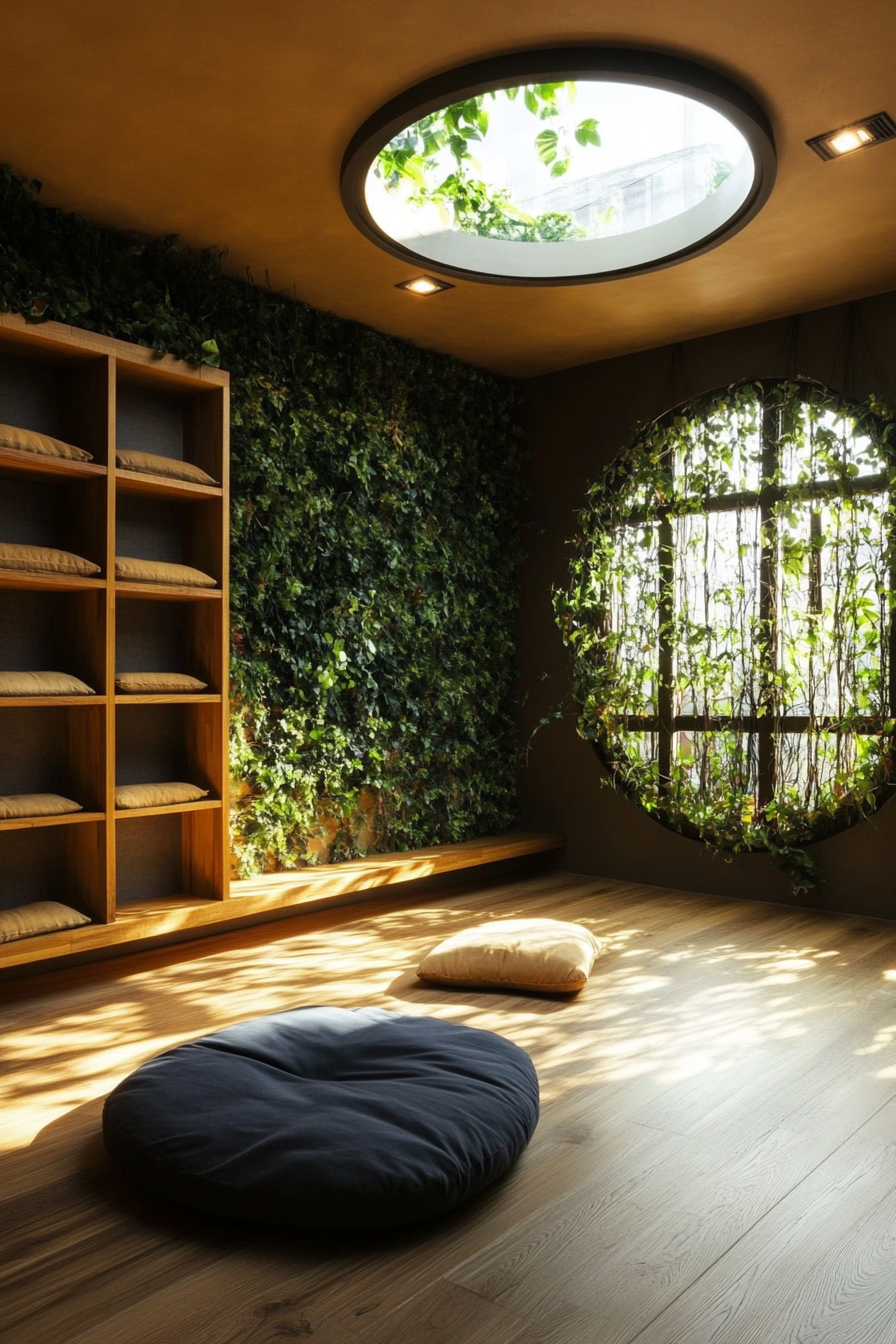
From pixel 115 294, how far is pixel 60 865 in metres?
2.15

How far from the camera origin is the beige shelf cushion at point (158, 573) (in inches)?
139

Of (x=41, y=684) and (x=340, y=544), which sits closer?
(x=41, y=684)

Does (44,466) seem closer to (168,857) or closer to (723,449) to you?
(168,857)

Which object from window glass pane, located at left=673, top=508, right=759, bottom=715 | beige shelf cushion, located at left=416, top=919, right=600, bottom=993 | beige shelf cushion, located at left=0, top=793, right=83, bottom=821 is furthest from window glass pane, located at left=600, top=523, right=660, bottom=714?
beige shelf cushion, located at left=0, top=793, right=83, bottom=821

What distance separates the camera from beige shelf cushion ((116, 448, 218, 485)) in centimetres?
358

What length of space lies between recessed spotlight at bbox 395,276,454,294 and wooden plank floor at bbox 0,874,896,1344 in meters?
2.77

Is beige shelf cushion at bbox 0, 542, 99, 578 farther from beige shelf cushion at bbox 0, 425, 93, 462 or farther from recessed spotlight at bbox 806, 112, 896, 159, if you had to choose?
recessed spotlight at bbox 806, 112, 896, 159

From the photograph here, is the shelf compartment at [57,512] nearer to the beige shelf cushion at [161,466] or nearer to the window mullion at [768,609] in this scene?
the beige shelf cushion at [161,466]

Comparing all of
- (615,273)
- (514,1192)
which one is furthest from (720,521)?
(514,1192)

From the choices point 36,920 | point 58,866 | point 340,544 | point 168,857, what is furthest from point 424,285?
point 36,920

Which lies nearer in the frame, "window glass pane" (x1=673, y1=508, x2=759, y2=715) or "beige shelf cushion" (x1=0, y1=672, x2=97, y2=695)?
"beige shelf cushion" (x1=0, y1=672, x2=97, y2=695)

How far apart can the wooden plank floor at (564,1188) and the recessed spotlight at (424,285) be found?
109 inches

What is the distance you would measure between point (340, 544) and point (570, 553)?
57.8 inches

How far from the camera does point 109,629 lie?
3.46m
